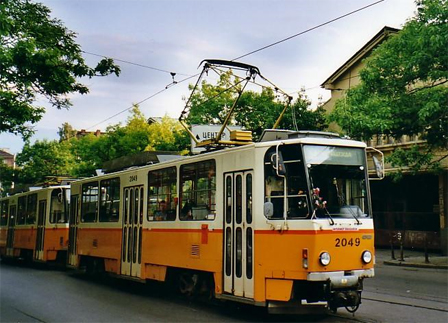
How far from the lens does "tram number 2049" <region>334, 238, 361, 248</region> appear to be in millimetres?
8348

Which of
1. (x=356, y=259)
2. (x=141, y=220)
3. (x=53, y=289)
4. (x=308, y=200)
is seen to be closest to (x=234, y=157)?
(x=308, y=200)

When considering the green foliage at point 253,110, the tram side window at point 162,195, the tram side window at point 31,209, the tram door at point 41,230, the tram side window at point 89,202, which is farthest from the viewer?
the green foliage at point 253,110

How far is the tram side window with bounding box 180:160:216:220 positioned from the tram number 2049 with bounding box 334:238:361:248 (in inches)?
104

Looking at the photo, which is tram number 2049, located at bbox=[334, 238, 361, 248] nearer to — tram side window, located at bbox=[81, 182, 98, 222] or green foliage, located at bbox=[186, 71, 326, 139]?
tram side window, located at bbox=[81, 182, 98, 222]

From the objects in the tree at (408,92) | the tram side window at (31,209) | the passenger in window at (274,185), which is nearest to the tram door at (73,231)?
the tram side window at (31,209)

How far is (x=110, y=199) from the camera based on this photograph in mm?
14367

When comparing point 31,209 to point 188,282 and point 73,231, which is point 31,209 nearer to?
point 73,231

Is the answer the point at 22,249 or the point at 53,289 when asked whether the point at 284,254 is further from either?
the point at 22,249

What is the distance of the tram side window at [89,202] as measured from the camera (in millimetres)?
15359

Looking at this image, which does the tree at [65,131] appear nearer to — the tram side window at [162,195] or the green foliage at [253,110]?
the green foliage at [253,110]

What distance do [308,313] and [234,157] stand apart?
311 cm

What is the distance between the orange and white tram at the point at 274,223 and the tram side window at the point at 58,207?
8115 millimetres

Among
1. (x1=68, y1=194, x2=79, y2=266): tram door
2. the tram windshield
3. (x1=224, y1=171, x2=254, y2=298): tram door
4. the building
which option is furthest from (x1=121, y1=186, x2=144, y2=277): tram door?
the building

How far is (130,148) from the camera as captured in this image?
3547cm
